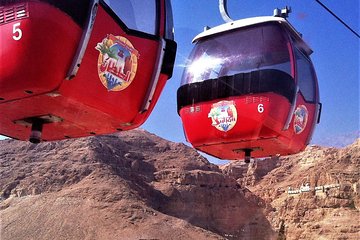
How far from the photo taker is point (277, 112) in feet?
17.3

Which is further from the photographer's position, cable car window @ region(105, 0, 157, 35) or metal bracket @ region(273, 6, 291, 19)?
metal bracket @ region(273, 6, 291, 19)

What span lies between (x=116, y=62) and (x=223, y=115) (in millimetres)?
2397

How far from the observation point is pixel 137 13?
371 cm

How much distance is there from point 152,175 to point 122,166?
21.0ft

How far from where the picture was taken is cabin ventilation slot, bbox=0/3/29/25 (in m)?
2.91

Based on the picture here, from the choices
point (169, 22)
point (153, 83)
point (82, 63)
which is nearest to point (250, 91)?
point (169, 22)

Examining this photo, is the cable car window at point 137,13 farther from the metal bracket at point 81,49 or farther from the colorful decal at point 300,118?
the colorful decal at point 300,118

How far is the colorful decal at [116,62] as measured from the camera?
3.26m

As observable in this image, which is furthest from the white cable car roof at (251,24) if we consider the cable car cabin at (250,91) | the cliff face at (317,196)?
the cliff face at (317,196)

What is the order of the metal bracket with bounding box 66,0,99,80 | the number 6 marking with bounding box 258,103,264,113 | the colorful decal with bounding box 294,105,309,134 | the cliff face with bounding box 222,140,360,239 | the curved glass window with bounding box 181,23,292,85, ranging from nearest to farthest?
the metal bracket with bounding box 66,0,99,80, the number 6 marking with bounding box 258,103,264,113, the curved glass window with bounding box 181,23,292,85, the colorful decal with bounding box 294,105,309,134, the cliff face with bounding box 222,140,360,239

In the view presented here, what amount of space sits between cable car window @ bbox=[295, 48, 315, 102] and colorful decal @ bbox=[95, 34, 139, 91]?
2636 mm

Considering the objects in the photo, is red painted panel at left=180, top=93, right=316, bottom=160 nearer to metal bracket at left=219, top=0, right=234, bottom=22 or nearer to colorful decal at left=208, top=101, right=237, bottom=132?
colorful decal at left=208, top=101, right=237, bottom=132

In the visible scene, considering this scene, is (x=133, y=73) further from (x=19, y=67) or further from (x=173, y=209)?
(x=173, y=209)

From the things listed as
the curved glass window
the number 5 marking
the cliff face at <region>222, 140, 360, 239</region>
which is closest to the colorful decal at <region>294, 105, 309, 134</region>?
the curved glass window
